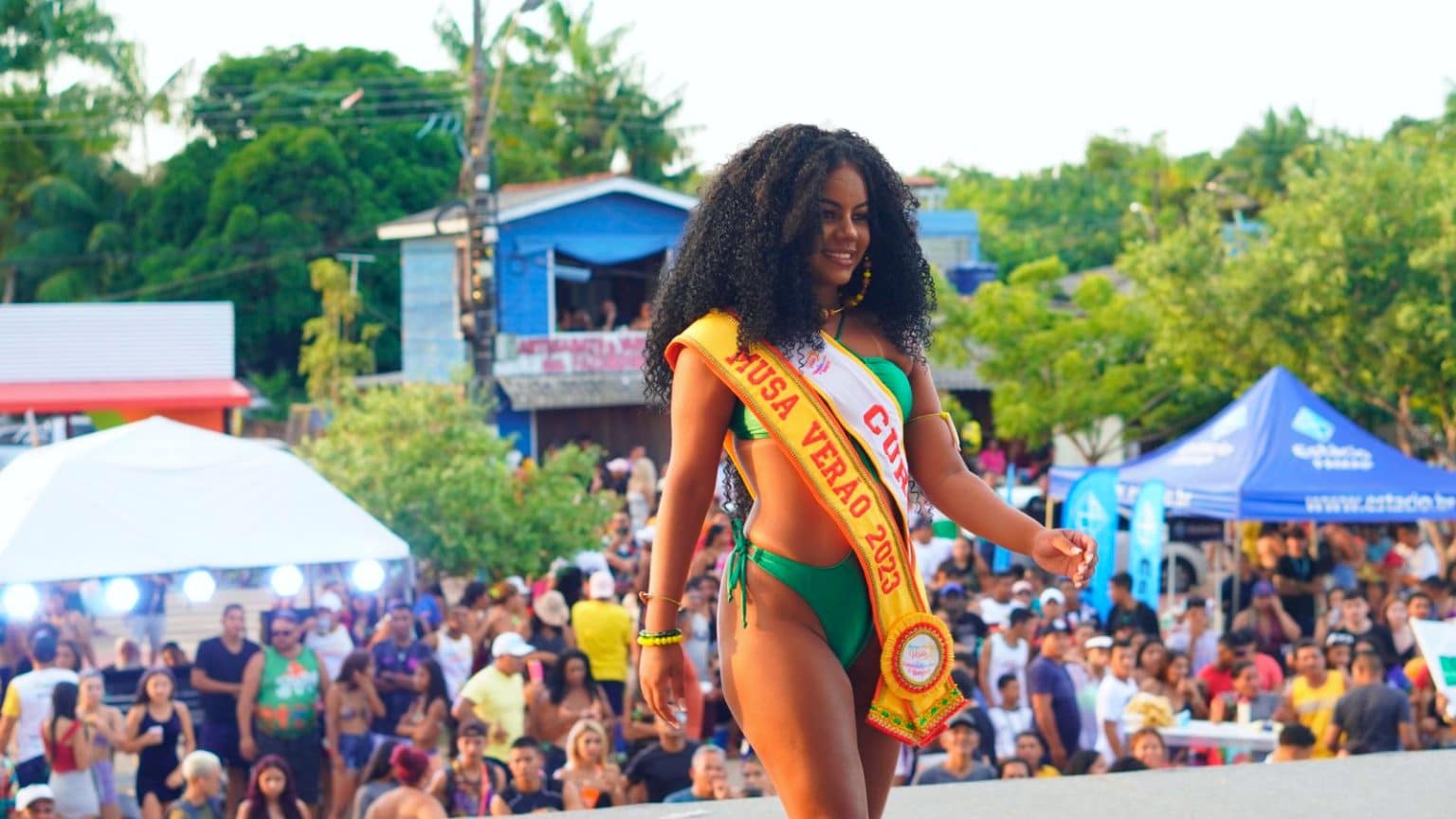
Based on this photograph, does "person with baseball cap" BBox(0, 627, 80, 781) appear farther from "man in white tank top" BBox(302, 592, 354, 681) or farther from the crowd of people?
"man in white tank top" BBox(302, 592, 354, 681)

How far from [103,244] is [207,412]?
17.8 m

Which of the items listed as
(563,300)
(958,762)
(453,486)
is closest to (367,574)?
(958,762)

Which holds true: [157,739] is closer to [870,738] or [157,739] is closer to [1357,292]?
[870,738]

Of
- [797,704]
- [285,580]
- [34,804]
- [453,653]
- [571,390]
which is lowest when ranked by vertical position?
[571,390]

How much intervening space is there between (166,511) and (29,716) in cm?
109

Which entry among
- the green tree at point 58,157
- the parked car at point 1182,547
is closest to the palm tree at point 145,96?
the green tree at point 58,157

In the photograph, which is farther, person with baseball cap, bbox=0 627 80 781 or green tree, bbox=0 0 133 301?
green tree, bbox=0 0 133 301

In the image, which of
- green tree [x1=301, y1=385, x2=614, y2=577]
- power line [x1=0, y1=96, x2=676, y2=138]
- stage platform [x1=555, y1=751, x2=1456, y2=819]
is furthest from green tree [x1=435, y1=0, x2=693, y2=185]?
stage platform [x1=555, y1=751, x2=1456, y2=819]

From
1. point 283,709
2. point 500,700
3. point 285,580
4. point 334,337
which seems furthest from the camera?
point 334,337

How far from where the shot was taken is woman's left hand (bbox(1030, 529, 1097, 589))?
3.19m

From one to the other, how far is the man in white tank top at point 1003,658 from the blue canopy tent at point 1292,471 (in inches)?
138

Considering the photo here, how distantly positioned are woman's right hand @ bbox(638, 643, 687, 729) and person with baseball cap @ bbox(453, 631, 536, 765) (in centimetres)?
558

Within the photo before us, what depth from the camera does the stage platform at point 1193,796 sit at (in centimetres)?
457

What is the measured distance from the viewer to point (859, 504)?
128 inches
